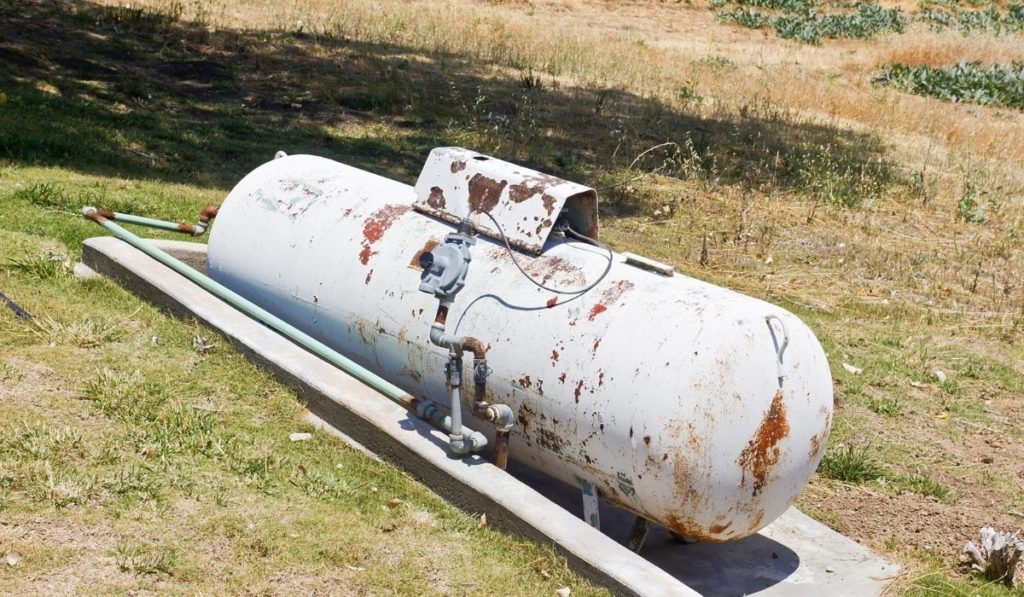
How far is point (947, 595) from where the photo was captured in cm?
579

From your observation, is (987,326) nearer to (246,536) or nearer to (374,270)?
(374,270)

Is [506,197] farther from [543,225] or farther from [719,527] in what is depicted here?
[719,527]

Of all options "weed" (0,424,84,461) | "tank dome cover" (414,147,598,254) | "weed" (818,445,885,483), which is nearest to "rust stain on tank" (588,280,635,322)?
"tank dome cover" (414,147,598,254)

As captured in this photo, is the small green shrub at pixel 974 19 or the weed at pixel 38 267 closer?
the weed at pixel 38 267

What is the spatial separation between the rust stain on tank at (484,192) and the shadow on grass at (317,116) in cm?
602

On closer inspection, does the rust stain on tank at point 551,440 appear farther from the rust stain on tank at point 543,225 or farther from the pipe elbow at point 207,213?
the pipe elbow at point 207,213

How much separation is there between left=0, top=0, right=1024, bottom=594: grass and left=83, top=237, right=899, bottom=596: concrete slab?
122 millimetres

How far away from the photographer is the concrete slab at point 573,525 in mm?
5133

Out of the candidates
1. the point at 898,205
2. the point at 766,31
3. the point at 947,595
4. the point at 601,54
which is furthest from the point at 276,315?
the point at 766,31

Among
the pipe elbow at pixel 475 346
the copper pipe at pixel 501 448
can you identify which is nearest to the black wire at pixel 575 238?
the pipe elbow at pixel 475 346

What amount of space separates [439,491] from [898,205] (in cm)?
1015

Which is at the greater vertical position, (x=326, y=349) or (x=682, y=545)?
(x=326, y=349)

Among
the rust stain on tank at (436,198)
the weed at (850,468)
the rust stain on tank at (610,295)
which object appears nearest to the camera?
the rust stain on tank at (610,295)

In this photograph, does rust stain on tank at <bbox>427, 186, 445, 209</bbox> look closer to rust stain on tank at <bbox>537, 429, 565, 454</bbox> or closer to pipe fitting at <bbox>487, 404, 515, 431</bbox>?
pipe fitting at <bbox>487, 404, 515, 431</bbox>
